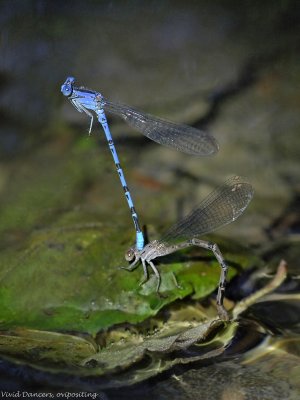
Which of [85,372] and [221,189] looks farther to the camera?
[221,189]

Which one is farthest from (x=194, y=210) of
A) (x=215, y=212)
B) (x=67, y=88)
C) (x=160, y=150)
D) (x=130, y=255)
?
(x=160, y=150)

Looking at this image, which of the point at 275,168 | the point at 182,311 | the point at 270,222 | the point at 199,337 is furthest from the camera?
the point at 275,168

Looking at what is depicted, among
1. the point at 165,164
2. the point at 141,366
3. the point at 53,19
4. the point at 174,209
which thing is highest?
the point at 53,19

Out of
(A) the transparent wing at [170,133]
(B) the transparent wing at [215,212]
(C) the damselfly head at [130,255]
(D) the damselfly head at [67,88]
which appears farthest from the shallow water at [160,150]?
(D) the damselfly head at [67,88]

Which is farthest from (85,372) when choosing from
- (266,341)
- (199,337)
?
(266,341)

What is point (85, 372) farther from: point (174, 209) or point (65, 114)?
point (65, 114)

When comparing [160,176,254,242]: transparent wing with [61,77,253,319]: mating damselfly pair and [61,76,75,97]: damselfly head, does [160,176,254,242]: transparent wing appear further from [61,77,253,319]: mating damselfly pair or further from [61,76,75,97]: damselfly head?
[61,76,75,97]: damselfly head
